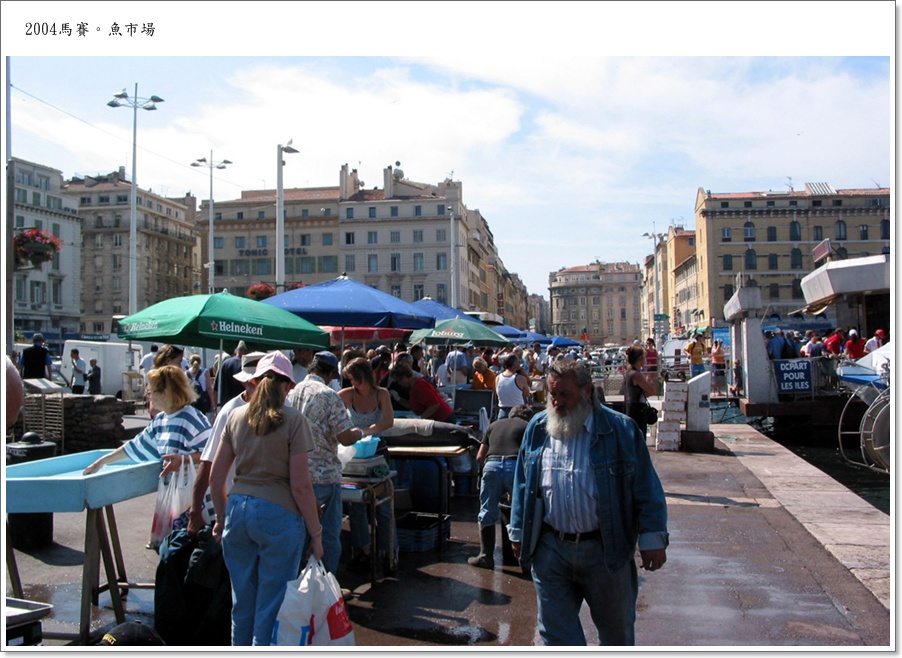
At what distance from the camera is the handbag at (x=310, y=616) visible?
3836 millimetres


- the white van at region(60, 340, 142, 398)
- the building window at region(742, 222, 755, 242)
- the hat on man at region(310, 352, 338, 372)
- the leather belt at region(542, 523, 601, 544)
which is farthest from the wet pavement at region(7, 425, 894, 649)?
the building window at region(742, 222, 755, 242)

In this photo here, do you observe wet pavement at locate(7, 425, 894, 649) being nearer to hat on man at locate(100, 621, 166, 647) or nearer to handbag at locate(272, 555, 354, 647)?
handbag at locate(272, 555, 354, 647)

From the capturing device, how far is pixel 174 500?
4.86 metres

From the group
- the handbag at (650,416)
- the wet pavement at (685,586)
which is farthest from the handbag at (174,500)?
the handbag at (650,416)

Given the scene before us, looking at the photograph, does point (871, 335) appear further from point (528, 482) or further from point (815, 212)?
point (815, 212)

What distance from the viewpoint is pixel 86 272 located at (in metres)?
83.6

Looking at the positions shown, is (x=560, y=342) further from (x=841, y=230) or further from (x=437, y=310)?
(x=841, y=230)

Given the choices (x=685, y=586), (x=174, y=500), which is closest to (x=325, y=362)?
(x=174, y=500)

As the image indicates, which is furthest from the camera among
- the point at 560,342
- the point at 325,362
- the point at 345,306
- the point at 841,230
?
the point at 841,230

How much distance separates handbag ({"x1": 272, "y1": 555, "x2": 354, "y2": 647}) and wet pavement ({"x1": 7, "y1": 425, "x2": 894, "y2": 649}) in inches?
36.8

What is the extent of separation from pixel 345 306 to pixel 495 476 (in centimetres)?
452

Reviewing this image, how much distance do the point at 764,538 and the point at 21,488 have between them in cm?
632

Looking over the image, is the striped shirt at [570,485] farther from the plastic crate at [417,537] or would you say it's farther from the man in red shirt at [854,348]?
the man in red shirt at [854,348]

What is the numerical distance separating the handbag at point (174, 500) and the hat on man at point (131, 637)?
3.01 ft
